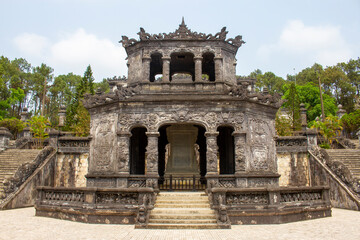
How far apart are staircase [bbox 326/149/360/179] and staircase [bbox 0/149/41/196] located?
19.1 m

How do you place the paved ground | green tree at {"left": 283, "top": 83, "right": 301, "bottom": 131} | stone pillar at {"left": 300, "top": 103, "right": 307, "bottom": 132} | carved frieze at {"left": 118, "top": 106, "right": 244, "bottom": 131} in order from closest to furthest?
the paved ground
carved frieze at {"left": 118, "top": 106, "right": 244, "bottom": 131}
stone pillar at {"left": 300, "top": 103, "right": 307, "bottom": 132}
green tree at {"left": 283, "top": 83, "right": 301, "bottom": 131}

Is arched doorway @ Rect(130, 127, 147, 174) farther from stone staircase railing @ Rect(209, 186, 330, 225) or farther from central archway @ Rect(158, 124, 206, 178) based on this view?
stone staircase railing @ Rect(209, 186, 330, 225)

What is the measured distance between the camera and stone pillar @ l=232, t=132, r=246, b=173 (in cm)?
1286

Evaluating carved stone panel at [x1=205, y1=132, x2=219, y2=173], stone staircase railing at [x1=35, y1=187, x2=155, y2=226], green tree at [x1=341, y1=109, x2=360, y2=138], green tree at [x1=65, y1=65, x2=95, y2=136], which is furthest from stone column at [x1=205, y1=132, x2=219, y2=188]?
green tree at [x1=341, y1=109, x2=360, y2=138]

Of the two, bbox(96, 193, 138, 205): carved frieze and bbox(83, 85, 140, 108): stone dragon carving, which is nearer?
bbox(96, 193, 138, 205): carved frieze

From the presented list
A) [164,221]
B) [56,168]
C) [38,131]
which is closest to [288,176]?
[164,221]

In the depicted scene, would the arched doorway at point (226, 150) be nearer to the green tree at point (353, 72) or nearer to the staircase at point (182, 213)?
the staircase at point (182, 213)

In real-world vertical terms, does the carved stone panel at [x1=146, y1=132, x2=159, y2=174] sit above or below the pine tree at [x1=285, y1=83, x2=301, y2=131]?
below

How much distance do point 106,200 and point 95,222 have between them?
81cm

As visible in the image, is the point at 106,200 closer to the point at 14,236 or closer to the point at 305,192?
the point at 14,236

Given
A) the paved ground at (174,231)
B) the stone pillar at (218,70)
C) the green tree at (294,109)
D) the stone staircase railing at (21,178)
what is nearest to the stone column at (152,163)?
the paved ground at (174,231)

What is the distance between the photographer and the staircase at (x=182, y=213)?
907cm

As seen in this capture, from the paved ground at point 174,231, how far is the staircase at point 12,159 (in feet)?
24.1

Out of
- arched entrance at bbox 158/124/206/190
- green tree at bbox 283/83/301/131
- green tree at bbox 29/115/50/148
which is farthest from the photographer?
green tree at bbox 283/83/301/131
